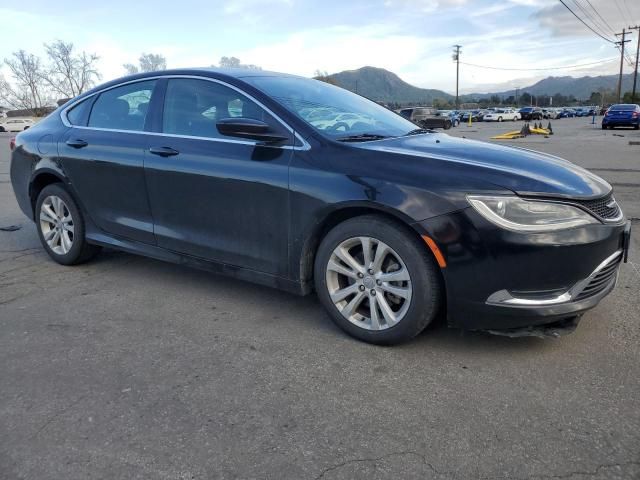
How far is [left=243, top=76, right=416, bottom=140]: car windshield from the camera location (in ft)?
11.6

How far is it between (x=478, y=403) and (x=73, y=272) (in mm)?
3620

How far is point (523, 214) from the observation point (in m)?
2.74

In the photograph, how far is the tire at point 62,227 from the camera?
4.61 metres

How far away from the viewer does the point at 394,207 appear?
2934mm

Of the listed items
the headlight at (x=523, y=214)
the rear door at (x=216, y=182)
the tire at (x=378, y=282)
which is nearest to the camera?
the headlight at (x=523, y=214)

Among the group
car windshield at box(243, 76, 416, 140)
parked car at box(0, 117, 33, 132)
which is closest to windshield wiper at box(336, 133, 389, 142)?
car windshield at box(243, 76, 416, 140)

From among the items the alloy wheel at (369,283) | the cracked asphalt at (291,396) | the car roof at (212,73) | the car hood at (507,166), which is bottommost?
the cracked asphalt at (291,396)

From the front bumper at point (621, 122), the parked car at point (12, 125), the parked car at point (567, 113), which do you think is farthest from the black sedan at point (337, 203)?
the parked car at point (567, 113)

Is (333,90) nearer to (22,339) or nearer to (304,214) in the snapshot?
(304,214)

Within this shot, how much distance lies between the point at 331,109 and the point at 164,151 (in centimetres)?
123

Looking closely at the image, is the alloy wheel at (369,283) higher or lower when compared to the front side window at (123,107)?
lower

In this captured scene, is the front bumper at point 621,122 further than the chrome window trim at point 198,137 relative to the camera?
Yes

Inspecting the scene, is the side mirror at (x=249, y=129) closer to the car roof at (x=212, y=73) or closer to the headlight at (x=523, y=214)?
the car roof at (x=212, y=73)

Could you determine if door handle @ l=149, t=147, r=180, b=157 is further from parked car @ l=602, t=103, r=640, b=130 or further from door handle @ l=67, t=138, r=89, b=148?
parked car @ l=602, t=103, r=640, b=130
